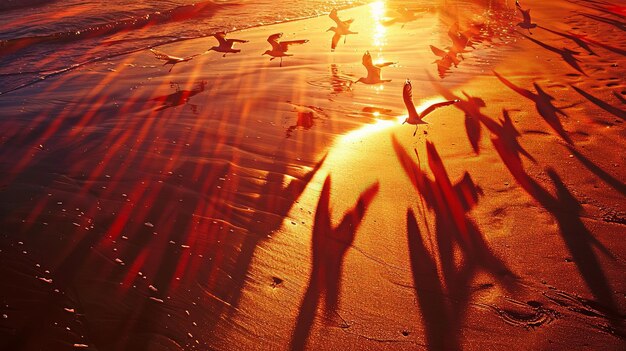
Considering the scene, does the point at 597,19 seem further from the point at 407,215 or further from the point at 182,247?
the point at 182,247

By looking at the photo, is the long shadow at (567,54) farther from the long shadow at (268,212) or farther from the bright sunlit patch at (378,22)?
the long shadow at (268,212)

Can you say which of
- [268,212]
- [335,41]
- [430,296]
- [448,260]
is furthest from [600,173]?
[335,41]

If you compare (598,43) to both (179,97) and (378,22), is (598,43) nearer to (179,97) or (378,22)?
(378,22)

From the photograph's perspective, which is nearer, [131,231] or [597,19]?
[131,231]

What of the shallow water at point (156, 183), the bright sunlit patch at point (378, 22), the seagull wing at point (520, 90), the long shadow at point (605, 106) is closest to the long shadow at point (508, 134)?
the seagull wing at point (520, 90)

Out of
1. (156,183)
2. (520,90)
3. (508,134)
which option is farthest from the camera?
(520,90)

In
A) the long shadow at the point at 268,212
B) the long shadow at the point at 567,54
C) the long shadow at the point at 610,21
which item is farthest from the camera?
the long shadow at the point at 610,21

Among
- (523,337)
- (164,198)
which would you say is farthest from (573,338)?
(164,198)
